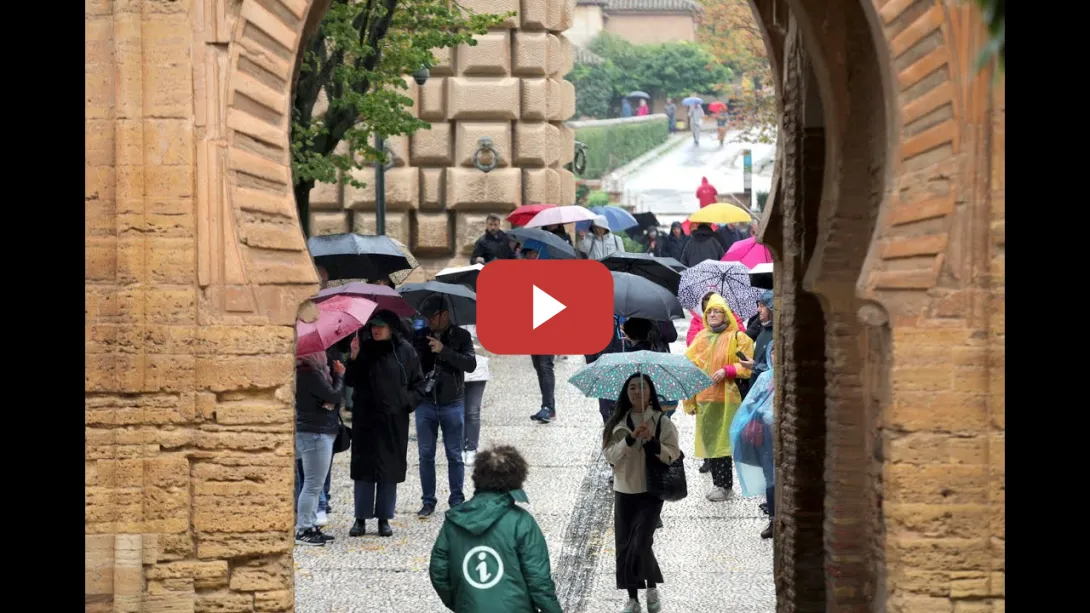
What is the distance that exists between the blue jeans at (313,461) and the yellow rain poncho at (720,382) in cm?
315

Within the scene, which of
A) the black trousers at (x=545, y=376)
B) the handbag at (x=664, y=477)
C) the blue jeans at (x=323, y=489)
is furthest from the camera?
the black trousers at (x=545, y=376)

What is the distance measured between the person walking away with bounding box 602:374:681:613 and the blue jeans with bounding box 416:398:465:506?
119 inches

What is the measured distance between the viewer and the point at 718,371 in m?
14.8

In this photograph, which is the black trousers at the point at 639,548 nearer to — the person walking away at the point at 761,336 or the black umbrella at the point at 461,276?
the person walking away at the point at 761,336

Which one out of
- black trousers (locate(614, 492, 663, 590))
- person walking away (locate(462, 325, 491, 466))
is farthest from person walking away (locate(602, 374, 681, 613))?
person walking away (locate(462, 325, 491, 466))

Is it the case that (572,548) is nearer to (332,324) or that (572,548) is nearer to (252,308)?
(332,324)

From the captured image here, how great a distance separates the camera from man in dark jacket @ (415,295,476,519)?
14.4 metres

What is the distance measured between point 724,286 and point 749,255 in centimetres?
140

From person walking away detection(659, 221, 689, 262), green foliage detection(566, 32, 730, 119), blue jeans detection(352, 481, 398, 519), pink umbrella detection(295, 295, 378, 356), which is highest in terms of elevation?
green foliage detection(566, 32, 730, 119)

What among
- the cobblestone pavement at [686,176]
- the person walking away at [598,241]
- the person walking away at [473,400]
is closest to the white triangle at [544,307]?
the person walking away at [473,400]

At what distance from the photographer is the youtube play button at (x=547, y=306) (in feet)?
40.5

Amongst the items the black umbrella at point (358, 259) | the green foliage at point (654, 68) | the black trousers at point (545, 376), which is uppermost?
the green foliage at point (654, 68)

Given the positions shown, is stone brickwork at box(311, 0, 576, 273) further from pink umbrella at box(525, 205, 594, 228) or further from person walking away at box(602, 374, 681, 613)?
person walking away at box(602, 374, 681, 613)

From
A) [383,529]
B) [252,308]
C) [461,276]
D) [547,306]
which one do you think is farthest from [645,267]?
[252,308]
